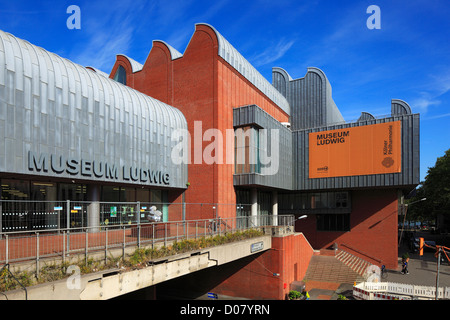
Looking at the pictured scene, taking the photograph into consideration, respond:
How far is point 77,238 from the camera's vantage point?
12086mm

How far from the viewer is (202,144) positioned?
28.8 meters

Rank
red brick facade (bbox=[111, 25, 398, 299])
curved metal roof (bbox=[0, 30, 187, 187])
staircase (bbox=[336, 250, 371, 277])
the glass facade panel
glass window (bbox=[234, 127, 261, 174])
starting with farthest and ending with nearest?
the glass facade panel → staircase (bbox=[336, 250, 371, 277]) → glass window (bbox=[234, 127, 261, 174]) → red brick facade (bbox=[111, 25, 398, 299]) → curved metal roof (bbox=[0, 30, 187, 187])

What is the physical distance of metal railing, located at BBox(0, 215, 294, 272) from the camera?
10.7 metres

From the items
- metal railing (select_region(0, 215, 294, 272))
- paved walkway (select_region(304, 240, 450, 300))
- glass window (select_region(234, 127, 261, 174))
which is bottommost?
paved walkway (select_region(304, 240, 450, 300))

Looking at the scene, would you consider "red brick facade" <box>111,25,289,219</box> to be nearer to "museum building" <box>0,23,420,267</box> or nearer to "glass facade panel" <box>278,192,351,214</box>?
"museum building" <box>0,23,420,267</box>

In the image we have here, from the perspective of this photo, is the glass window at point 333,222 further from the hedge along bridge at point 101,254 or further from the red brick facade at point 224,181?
the hedge along bridge at point 101,254

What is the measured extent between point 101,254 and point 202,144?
1736 cm

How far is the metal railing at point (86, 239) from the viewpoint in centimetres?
1066

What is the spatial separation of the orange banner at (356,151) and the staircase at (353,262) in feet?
26.9

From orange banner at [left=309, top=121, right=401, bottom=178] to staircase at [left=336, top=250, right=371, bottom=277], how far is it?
8191 mm

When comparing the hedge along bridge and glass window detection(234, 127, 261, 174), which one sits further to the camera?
glass window detection(234, 127, 261, 174)

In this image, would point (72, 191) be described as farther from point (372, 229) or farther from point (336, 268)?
point (372, 229)

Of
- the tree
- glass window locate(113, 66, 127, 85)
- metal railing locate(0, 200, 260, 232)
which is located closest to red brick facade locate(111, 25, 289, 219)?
glass window locate(113, 66, 127, 85)

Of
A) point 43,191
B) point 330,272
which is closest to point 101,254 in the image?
point 43,191
